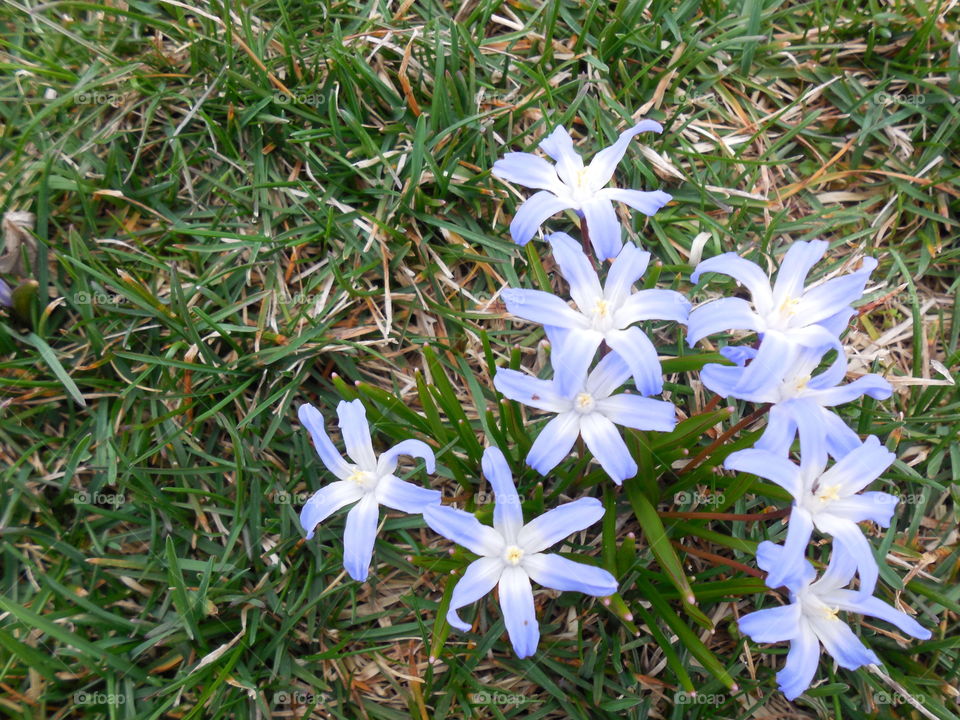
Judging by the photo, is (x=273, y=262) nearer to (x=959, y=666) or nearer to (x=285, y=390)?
(x=285, y=390)

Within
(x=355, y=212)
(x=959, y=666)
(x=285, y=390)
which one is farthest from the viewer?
(x=355, y=212)

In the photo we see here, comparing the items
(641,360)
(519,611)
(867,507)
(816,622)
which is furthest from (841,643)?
(641,360)

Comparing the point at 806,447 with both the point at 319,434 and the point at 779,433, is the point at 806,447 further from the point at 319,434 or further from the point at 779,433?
the point at 319,434

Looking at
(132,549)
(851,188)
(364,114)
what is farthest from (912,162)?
(132,549)

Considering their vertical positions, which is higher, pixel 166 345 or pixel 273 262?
pixel 273 262

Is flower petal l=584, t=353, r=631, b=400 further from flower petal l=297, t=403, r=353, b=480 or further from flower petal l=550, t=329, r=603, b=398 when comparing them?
flower petal l=297, t=403, r=353, b=480

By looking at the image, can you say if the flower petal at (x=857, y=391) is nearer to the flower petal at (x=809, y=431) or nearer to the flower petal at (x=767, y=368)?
the flower petal at (x=809, y=431)
